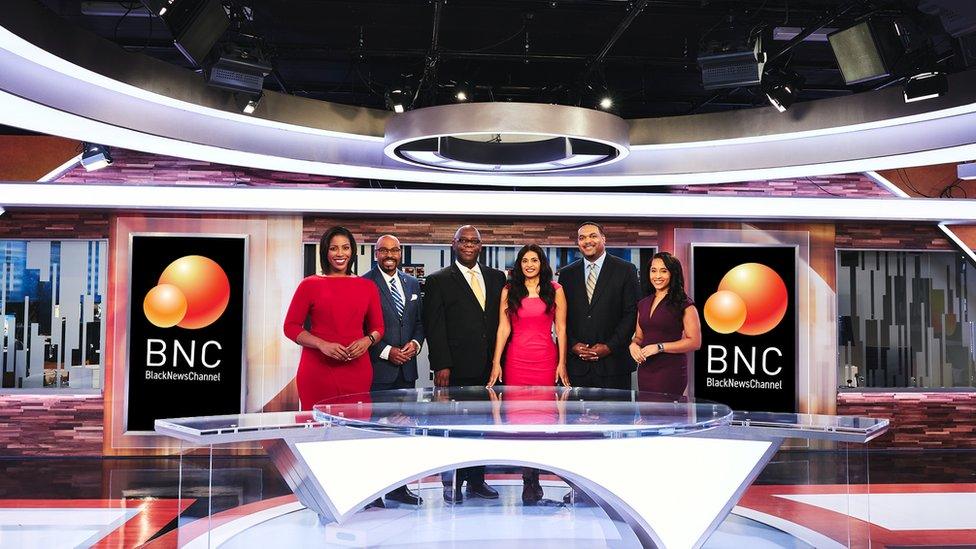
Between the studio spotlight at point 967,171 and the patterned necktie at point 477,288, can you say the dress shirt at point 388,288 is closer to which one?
the patterned necktie at point 477,288

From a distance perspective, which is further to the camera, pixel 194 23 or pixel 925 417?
pixel 925 417

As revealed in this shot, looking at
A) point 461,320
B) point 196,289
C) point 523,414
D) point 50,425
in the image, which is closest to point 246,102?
point 461,320

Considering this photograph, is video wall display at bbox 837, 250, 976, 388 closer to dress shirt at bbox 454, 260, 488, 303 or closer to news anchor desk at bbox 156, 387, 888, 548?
dress shirt at bbox 454, 260, 488, 303

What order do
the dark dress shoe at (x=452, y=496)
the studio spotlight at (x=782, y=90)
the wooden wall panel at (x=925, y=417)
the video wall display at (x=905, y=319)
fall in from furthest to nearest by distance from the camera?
the video wall display at (x=905, y=319) < the wooden wall panel at (x=925, y=417) < the studio spotlight at (x=782, y=90) < the dark dress shoe at (x=452, y=496)

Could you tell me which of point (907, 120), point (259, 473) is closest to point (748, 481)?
point (259, 473)

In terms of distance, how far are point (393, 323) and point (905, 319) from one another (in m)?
5.18

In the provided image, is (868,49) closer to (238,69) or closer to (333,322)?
(333,322)

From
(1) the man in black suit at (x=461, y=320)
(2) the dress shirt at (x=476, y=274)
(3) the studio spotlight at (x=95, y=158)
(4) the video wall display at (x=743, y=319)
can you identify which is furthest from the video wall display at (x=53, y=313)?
(4) the video wall display at (x=743, y=319)

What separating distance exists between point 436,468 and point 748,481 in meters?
1.16

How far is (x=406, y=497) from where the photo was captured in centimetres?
382

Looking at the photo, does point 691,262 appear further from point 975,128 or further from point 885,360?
point 975,128

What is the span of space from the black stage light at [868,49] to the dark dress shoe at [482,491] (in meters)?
2.92

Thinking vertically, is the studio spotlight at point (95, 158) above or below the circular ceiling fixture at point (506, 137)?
above

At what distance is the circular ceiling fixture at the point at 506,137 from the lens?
407 centimetres
